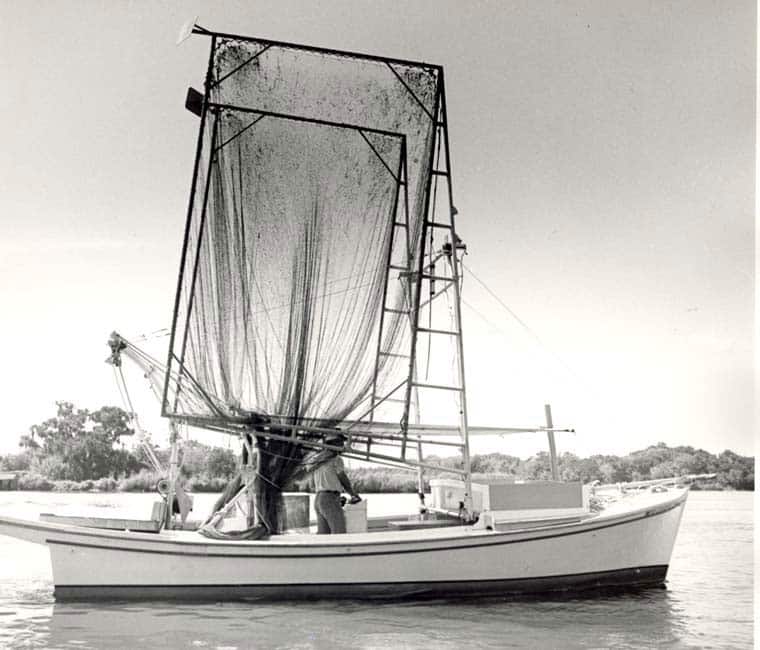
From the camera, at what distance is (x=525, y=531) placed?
9.62 metres

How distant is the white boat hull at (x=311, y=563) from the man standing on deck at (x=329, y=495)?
0.46 meters

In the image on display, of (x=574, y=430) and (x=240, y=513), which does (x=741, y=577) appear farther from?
(x=240, y=513)

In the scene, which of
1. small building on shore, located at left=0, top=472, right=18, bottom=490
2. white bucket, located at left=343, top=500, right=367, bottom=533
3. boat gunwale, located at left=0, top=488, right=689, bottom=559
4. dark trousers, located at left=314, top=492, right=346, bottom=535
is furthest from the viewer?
small building on shore, located at left=0, top=472, right=18, bottom=490

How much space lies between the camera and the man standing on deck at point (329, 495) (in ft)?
31.5

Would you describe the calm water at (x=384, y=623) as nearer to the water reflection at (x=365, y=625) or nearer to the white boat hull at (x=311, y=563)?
the water reflection at (x=365, y=625)

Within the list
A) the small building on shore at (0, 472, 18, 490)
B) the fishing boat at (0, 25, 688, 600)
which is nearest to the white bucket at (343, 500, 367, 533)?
the fishing boat at (0, 25, 688, 600)

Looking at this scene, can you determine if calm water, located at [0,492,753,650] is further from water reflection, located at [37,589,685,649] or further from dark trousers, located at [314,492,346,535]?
dark trousers, located at [314,492,346,535]

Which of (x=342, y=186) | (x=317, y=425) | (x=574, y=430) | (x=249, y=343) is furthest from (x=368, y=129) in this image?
(x=574, y=430)

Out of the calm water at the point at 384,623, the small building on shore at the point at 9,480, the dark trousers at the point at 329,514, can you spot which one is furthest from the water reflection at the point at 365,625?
the small building on shore at the point at 9,480

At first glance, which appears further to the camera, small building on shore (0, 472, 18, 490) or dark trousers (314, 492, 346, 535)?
small building on shore (0, 472, 18, 490)

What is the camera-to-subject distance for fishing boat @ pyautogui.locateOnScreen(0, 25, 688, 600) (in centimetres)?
904

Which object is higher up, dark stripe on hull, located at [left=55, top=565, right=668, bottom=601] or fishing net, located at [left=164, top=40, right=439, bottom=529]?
fishing net, located at [left=164, top=40, right=439, bottom=529]

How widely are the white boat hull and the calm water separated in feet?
0.79

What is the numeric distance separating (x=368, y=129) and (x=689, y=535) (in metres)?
12.7
